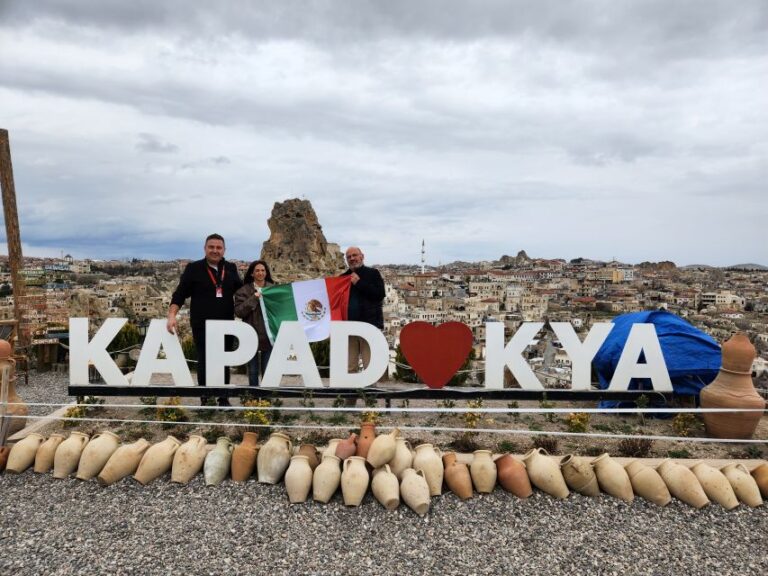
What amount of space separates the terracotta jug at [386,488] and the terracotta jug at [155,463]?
96.6 inches

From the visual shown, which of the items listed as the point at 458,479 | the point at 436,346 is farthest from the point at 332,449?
the point at 436,346

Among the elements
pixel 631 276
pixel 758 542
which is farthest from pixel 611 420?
pixel 631 276

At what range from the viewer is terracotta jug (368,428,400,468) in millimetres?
5324

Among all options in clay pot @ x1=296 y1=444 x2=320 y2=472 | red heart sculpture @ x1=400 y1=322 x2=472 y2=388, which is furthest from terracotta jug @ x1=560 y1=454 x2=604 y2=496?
clay pot @ x1=296 y1=444 x2=320 y2=472

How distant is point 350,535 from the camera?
459 centimetres

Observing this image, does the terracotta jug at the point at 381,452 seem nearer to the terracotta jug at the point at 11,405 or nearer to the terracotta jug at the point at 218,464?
the terracotta jug at the point at 218,464

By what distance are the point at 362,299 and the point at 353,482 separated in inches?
127

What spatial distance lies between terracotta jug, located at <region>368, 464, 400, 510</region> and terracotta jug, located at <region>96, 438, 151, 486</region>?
2833 millimetres

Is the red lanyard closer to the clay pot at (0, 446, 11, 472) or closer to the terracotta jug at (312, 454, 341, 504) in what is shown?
the clay pot at (0, 446, 11, 472)

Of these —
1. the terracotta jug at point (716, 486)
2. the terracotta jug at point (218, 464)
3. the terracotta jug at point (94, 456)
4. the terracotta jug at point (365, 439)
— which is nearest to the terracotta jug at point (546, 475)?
the terracotta jug at point (716, 486)

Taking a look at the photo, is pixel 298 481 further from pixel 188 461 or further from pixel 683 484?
pixel 683 484

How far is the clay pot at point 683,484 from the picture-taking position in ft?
16.7

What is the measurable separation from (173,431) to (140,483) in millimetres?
1409

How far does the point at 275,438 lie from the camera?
566 cm
